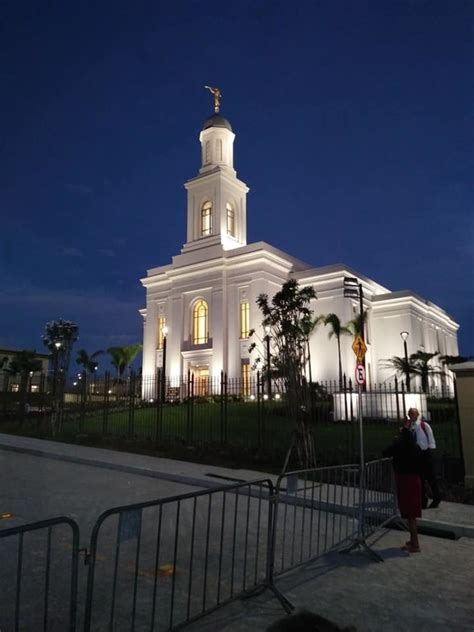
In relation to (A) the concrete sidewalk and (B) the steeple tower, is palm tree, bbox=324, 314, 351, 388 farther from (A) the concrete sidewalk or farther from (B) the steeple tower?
(A) the concrete sidewalk

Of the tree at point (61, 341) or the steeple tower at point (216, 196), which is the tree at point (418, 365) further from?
the tree at point (61, 341)

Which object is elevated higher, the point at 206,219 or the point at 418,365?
the point at 206,219

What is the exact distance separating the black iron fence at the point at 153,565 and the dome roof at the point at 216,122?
4180 centimetres

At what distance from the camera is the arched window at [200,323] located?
127 feet

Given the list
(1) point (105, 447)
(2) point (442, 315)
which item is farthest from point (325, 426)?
(2) point (442, 315)

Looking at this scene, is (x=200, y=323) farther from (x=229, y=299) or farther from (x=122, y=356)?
(x=122, y=356)

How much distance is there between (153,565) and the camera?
5531 millimetres

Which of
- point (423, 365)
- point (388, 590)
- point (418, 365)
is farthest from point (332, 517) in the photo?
point (418, 365)

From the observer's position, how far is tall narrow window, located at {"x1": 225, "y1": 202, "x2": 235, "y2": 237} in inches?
1701

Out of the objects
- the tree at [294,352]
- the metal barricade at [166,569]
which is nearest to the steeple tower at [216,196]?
the tree at [294,352]

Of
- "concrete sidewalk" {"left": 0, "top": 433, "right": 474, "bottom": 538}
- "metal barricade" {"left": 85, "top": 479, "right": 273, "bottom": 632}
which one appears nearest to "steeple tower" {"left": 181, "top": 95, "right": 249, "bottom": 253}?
"concrete sidewalk" {"left": 0, "top": 433, "right": 474, "bottom": 538}

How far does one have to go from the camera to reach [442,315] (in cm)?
4841

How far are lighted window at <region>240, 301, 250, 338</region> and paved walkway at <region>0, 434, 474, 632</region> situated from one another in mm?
28653

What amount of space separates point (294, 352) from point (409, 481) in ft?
21.1
